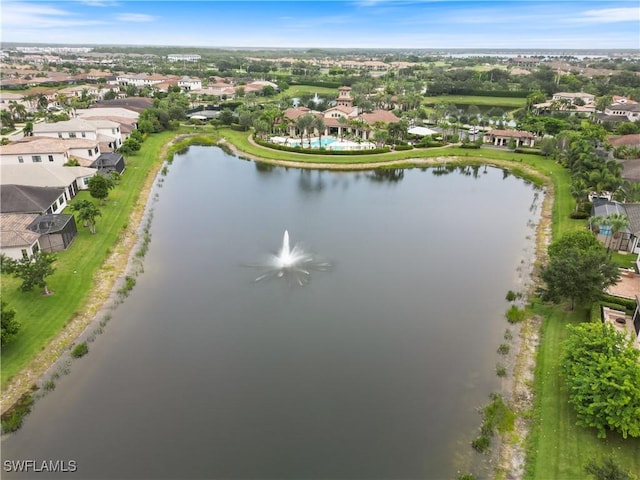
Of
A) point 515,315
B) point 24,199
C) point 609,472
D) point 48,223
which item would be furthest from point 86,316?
point 609,472

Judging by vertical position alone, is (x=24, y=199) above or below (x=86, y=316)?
above

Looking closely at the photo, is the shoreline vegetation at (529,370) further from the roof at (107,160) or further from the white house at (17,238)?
the roof at (107,160)

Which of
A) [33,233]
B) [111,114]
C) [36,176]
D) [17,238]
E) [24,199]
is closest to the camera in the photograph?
[17,238]

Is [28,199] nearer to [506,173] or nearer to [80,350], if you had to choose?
[80,350]

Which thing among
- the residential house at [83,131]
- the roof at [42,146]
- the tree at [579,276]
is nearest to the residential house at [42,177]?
the roof at [42,146]

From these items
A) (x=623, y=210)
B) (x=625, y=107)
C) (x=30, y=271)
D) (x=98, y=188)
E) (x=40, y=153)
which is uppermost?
(x=625, y=107)

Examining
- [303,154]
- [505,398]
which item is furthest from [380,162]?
[505,398]

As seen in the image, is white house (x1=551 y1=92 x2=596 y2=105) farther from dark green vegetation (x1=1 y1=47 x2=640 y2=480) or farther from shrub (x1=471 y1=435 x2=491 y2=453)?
shrub (x1=471 y1=435 x2=491 y2=453)
